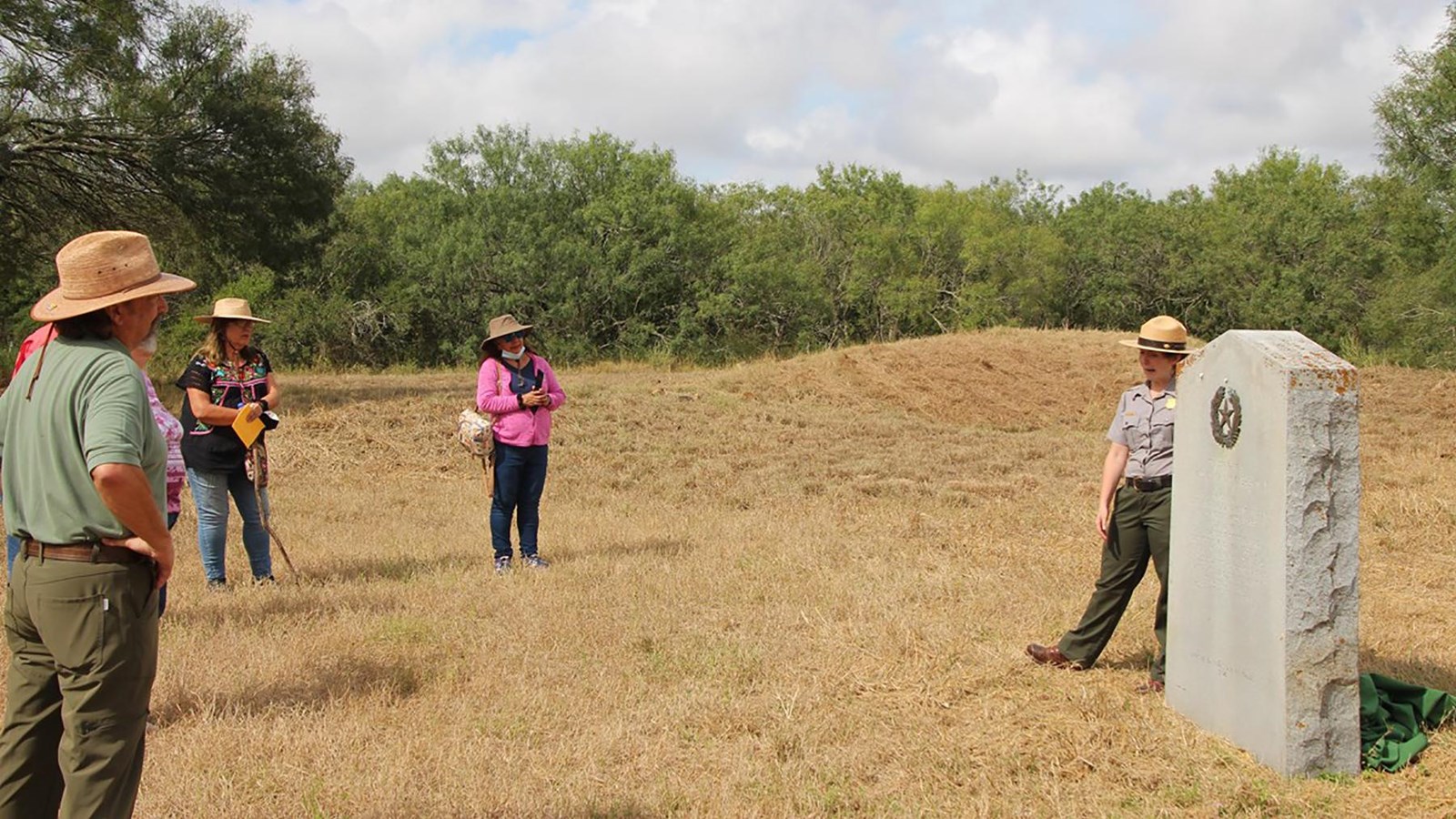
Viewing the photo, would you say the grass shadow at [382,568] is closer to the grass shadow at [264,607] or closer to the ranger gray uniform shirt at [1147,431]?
the grass shadow at [264,607]

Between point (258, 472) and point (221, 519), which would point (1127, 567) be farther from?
point (221, 519)

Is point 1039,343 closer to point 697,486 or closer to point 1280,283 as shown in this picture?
point 697,486

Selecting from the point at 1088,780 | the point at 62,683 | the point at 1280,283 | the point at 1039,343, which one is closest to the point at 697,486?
the point at 1088,780

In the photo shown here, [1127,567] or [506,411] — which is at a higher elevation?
[506,411]

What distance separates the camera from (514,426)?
819 centimetres

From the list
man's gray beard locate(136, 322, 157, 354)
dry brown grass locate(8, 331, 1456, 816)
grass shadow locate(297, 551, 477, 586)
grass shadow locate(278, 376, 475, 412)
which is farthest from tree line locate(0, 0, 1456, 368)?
man's gray beard locate(136, 322, 157, 354)

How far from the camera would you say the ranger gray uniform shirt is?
5.52 meters

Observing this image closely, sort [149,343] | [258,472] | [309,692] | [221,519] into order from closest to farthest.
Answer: [149,343], [309,692], [221,519], [258,472]

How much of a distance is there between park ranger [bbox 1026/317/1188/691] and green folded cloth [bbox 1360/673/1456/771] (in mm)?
929

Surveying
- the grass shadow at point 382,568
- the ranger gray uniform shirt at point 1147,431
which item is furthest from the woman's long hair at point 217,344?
the ranger gray uniform shirt at point 1147,431

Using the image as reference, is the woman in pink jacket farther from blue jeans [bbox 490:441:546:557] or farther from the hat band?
the hat band

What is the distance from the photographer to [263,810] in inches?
161

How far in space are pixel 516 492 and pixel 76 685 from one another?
5.14m

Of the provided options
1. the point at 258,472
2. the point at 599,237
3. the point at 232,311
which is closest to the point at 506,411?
the point at 258,472
